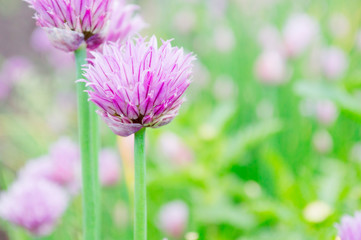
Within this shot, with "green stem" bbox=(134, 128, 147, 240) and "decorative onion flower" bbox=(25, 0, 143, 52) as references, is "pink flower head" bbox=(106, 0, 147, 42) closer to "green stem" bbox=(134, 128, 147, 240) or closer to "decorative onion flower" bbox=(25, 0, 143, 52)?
"decorative onion flower" bbox=(25, 0, 143, 52)

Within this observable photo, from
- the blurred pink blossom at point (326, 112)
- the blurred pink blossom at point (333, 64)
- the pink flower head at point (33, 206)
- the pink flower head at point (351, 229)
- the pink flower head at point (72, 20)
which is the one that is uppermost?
the blurred pink blossom at point (333, 64)

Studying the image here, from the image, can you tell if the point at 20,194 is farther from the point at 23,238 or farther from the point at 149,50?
the point at 149,50

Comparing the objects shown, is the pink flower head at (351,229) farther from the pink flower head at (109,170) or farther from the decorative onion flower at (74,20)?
Result: the pink flower head at (109,170)

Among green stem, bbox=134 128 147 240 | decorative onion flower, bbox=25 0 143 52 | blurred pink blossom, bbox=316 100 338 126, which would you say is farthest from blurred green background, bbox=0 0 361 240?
decorative onion flower, bbox=25 0 143 52

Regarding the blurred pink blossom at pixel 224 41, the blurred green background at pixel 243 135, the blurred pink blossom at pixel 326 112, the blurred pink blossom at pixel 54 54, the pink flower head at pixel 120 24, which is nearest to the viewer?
the pink flower head at pixel 120 24

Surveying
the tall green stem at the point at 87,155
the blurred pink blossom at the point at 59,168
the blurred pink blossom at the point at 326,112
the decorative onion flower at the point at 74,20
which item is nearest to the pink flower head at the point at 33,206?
the blurred pink blossom at the point at 59,168

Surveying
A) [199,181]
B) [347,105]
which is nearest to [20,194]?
[199,181]

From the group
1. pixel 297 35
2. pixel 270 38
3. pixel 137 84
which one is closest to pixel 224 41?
pixel 270 38
